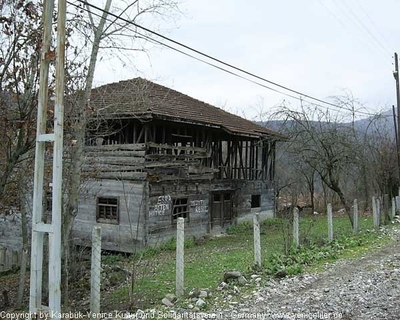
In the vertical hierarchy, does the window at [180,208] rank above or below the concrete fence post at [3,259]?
above

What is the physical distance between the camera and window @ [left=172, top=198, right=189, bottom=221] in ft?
61.0

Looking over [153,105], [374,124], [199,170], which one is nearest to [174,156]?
[199,170]

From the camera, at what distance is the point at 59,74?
16.5 ft

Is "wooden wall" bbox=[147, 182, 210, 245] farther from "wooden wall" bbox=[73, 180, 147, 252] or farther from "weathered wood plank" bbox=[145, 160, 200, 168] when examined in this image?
"weathered wood plank" bbox=[145, 160, 200, 168]

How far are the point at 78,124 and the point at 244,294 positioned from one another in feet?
15.5

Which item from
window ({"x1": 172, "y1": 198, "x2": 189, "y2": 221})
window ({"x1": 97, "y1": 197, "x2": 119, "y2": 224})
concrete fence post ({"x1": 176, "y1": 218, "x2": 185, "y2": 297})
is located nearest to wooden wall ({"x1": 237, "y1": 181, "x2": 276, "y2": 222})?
window ({"x1": 172, "y1": 198, "x2": 189, "y2": 221})

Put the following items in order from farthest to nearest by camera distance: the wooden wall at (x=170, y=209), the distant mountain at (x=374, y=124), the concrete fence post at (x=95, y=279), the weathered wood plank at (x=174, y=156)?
1. the distant mountain at (x=374, y=124)
2. the wooden wall at (x=170, y=209)
3. the weathered wood plank at (x=174, y=156)
4. the concrete fence post at (x=95, y=279)

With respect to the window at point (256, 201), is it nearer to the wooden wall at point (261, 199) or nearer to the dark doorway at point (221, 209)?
the wooden wall at point (261, 199)

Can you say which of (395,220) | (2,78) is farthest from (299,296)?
(395,220)

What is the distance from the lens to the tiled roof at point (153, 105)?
1233 centimetres

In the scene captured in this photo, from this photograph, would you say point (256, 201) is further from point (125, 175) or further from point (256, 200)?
point (125, 175)

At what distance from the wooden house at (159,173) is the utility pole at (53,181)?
24.7 ft

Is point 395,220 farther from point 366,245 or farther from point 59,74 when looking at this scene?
point 59,74

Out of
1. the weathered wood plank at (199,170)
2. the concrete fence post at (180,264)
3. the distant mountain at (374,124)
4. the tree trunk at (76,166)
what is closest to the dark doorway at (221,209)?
the weathered wood plank at (199,170)
